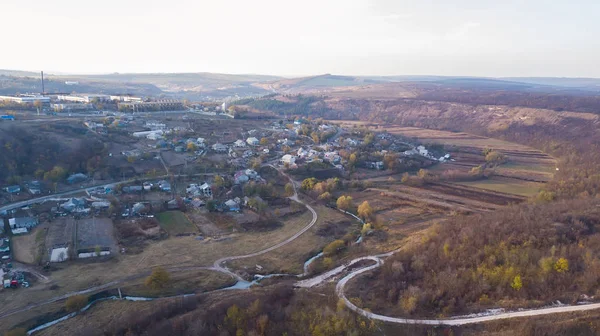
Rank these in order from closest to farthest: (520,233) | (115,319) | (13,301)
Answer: (115,319) < (13,301) < (520,233)

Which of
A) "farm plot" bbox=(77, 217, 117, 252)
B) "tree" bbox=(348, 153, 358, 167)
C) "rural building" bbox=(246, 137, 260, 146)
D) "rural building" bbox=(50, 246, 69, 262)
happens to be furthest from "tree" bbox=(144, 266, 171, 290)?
"rural building" bbox=(246, 137, 260, 146)

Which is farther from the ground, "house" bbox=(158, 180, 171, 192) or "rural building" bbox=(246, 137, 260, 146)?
"rural building" bbox=(246, 137, 260, 146)

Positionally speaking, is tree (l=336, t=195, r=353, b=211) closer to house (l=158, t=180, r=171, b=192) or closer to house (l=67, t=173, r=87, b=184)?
house (l=158, t=180, r=171, b=192)

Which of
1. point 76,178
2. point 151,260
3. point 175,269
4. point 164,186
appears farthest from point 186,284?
point 76,178

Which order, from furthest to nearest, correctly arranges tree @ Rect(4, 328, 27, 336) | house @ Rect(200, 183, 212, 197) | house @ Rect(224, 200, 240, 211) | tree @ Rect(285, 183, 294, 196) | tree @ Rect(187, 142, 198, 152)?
1. tree @ Rect(187, 142, 198, 152)
2. tree @ Rect(285, 183, 294, 196)
3. house @ Rect(200, 183, 212, 197)
4. house @ Rect(224, 200, 240, 211)
5. tree @ Rect(4, 328, 27, 336)

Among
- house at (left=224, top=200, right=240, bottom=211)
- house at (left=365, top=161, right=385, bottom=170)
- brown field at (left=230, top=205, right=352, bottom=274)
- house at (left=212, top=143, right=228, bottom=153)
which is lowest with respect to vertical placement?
brown field at (left=230, top=205, right=352, bottom=274)

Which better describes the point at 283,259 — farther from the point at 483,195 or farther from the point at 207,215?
the point at 483,195

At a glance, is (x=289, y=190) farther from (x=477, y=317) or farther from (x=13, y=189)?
(x=13, y=189)

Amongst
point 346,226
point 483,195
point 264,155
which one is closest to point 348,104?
point 264,155
